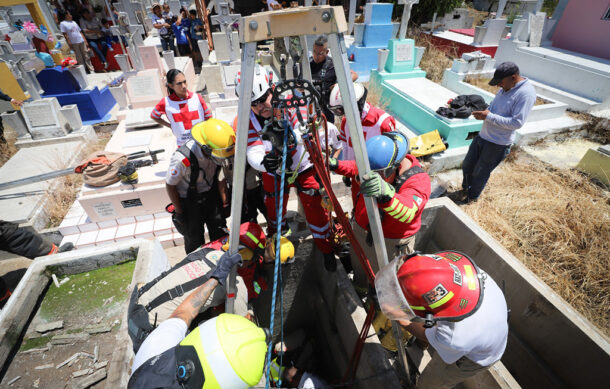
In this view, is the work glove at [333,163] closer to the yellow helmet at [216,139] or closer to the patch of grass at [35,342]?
the yellow helmet at [216,139]

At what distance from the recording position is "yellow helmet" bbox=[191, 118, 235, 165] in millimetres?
2873

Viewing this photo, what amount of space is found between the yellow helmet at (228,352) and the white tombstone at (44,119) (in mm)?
7272

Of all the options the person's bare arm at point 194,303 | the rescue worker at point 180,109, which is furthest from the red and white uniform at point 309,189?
the rescue worker at point 180,109

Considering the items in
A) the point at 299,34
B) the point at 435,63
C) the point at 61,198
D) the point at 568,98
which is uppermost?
the point at 299,34

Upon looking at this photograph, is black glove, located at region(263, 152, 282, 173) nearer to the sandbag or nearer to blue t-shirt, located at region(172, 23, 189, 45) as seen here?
the sandbag

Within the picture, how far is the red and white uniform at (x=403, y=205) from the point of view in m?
2.24

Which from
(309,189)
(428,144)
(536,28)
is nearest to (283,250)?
(309,189)

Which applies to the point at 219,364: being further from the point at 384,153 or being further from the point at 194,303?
the point at 384,153

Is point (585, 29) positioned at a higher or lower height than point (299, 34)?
lower

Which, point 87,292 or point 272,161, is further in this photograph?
point 87,292

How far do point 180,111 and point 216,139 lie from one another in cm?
205

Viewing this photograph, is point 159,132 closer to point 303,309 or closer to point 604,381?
point 303,309

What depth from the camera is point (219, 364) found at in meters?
1.59

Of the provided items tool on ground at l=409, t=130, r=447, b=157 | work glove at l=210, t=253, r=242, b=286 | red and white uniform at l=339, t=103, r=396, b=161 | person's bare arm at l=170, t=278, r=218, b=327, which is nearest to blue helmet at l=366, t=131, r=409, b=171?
red and white uniform at l=339, t=103, r=396, b=161
